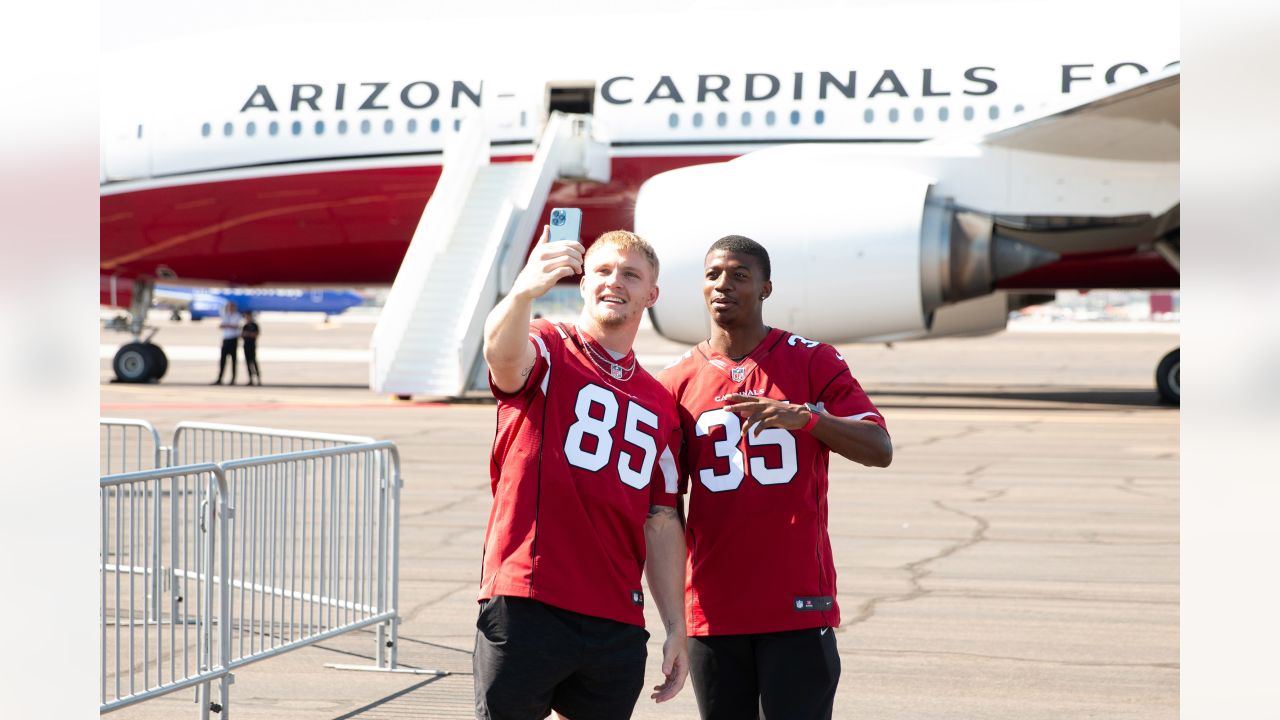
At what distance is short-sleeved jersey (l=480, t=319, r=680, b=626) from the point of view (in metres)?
3.12

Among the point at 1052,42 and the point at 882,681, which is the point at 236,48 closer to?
the point at 1052,42

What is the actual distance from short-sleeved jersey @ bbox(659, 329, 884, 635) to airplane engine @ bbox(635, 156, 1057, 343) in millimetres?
11862

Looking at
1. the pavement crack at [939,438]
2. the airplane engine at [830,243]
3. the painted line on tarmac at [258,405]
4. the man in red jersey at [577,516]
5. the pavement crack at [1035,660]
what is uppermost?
the airplane engine at [830,243]

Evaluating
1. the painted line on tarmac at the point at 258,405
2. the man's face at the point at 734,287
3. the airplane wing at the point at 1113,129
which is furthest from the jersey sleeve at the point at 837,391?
the painted line on tarmac at the point at 258,405

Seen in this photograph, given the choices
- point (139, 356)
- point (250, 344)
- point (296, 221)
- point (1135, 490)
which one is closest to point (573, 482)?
point (1135, 490)

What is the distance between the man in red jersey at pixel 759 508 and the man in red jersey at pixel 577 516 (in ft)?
0.52

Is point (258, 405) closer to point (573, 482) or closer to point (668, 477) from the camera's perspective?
point (668, 477)

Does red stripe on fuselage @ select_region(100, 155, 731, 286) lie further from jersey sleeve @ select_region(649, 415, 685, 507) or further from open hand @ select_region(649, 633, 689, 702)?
open hand @ select_region(649, 633, 689, 702)

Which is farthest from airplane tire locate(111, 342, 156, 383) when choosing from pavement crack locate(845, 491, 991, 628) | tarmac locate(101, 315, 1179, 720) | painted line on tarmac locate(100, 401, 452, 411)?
pavement crack locate(845, 491, 991, 628)

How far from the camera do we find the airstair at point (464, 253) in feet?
56.2

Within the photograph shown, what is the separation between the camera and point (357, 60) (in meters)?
18.9

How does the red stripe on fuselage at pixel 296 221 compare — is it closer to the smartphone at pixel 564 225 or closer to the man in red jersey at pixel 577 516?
the man in red jersey at pixel 577 516
